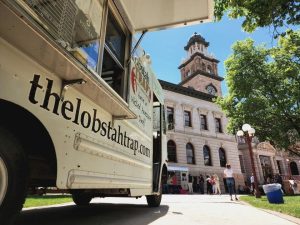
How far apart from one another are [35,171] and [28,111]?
0.99 metres

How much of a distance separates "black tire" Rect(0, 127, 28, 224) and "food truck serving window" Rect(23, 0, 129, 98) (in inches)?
35.6

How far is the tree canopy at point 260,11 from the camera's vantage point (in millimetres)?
6328

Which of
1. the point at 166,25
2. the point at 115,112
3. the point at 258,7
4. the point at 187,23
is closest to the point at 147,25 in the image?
the point at 166,25

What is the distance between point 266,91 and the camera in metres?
18.5

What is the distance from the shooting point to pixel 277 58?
18.6 m

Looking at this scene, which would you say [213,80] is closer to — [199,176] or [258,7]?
[199,176]

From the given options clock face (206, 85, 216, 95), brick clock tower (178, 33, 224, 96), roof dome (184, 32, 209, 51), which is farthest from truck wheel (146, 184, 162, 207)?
roof dome (184, 32, 209, 51)

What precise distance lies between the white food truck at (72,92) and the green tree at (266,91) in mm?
15006

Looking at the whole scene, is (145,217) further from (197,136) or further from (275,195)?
(197,136)

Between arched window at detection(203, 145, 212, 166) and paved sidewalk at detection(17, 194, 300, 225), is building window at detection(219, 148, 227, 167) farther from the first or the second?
paved sidewalk at detection(17, 194, 300, 225)

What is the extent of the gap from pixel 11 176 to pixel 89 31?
6.03ft

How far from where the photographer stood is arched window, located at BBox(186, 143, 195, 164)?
29.0 metres

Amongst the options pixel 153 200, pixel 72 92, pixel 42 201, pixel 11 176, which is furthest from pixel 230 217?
pixel 42 201

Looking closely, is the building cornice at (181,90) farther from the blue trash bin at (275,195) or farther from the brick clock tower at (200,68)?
the blue trash bin at (275,195)
